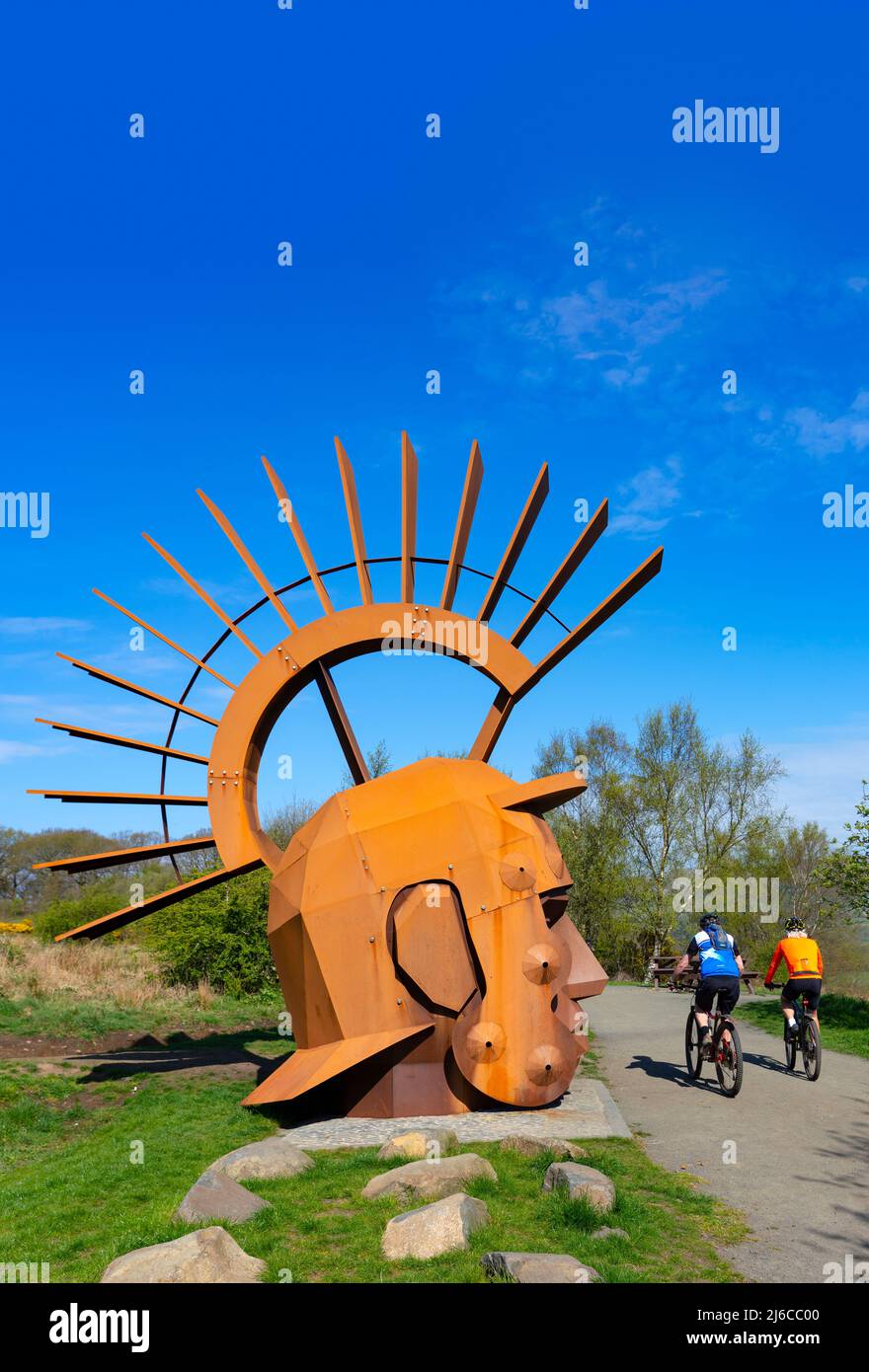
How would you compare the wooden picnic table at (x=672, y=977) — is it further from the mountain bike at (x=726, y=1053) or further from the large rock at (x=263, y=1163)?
the large rock at (x=263, y=1163)

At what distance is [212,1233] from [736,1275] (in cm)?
275

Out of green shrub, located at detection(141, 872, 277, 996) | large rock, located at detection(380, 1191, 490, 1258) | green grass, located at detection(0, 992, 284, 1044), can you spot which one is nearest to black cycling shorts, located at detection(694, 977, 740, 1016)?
large rock, located at detection(380, 1191, 490, 1258)

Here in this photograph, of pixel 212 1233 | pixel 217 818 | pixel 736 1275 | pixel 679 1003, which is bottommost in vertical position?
pixel 679 1003

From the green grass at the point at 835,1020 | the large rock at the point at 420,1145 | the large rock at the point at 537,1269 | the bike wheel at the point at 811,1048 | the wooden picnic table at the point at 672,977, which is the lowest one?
the wooden picnic table at the point at 672,977

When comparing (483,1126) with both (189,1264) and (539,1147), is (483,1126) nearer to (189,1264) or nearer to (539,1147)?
(539,1147)

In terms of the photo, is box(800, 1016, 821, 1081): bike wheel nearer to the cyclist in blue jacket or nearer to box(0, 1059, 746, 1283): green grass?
the cyclist in blue jacket

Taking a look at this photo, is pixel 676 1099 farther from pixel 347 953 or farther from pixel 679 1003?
pixel 679 1003

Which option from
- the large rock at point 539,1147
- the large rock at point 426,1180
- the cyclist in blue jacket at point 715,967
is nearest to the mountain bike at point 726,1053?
the cyclist in blue jacket at point 715,967

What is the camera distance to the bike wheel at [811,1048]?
35.1 ft

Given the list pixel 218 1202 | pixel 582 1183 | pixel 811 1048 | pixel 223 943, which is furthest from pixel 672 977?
pixel 218 1202

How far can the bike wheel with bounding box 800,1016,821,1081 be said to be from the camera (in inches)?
421

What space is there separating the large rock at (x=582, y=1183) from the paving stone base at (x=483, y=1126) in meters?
1.59
